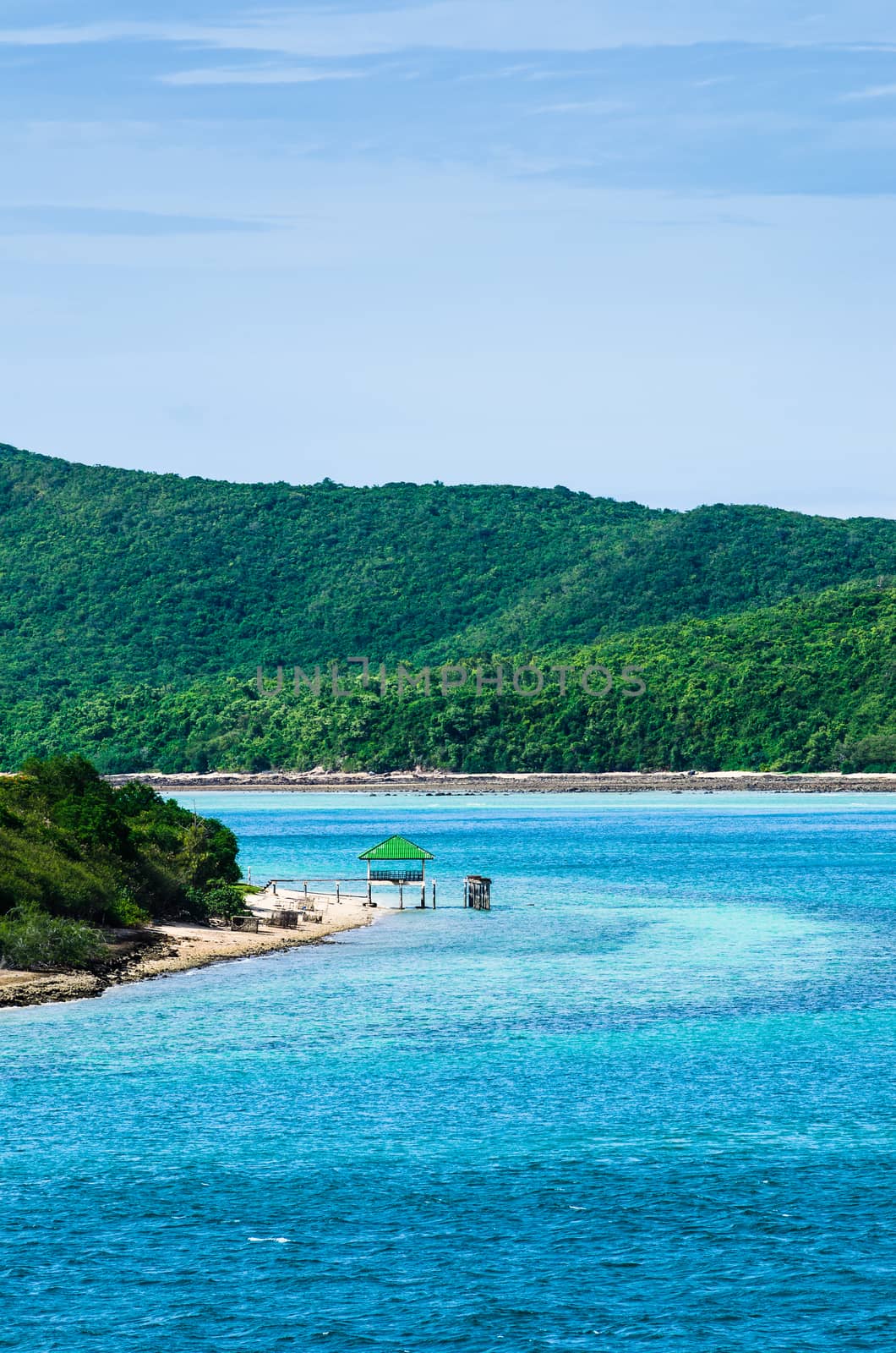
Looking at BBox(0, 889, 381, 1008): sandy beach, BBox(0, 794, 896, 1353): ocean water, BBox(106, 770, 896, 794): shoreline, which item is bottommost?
BBox(0, 794, 896, 1353): ocean water

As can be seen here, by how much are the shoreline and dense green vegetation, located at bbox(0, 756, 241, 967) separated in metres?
118

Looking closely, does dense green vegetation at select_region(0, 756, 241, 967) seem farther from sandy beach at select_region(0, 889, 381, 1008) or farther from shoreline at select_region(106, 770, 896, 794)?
shoreline at select_region(106, 770, 896, 794)

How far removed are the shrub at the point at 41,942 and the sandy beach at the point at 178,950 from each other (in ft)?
1.79

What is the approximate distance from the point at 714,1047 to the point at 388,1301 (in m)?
16.4

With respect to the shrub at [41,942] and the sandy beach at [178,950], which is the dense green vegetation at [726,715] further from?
the shrub at [41,942]

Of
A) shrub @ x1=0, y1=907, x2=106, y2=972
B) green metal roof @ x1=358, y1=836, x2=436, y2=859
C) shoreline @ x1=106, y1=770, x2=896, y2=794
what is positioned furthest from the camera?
shoreline @ x1=106, y1=770, x2=896, y2=794

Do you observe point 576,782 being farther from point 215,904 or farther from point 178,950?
point 178,950

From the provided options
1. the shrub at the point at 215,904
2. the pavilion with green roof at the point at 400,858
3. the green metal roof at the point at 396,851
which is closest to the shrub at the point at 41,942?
the shrub at the point at 215,904

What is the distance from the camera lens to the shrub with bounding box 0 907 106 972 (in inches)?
1594

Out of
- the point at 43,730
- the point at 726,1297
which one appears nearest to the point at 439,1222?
the point at 726,1297

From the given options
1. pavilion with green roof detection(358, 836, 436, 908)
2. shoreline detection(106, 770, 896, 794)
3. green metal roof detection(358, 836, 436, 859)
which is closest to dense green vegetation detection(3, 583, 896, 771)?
shoreline detection(106, 770, 896, 794)

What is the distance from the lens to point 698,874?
271 feet

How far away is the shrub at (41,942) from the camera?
133 ft

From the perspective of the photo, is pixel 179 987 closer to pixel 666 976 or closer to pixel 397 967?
pixel 397 967
